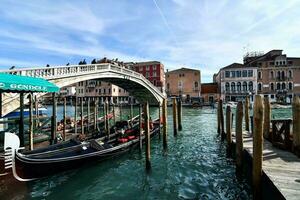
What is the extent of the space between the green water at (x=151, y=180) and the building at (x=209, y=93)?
33807mm

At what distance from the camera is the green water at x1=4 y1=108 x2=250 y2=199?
5.60m

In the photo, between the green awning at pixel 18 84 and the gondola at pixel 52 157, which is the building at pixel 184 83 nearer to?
the gondola at pixel 52 157

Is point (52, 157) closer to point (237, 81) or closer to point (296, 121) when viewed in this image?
point (296, 121)

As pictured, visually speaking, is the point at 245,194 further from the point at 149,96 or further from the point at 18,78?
the point at 149,96

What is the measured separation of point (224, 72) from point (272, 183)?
124ft

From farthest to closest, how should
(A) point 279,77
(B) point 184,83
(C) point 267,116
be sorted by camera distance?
(B) point 184,83 → (A) point 279,77 → (C) point 267,116

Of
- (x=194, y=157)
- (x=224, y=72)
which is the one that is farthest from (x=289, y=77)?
(x=194, y=157)

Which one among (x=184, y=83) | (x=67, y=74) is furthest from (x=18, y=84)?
(x=184, y=83)

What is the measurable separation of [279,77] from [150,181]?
39619 millimetres

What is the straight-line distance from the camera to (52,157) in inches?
255

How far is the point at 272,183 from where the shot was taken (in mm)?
3992

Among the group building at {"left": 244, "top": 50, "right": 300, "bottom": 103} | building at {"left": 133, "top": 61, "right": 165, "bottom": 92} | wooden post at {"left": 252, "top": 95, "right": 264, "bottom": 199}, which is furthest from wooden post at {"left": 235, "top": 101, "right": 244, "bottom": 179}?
building at {"left": 133, "top": 61, "right": 165, "bottom": 92}

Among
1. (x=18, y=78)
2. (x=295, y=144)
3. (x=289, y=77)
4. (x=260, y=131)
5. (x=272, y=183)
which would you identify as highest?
(x=289, y=77)

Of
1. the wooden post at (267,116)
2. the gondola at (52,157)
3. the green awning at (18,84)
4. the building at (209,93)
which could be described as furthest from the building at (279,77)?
the green awning at (18,84)
